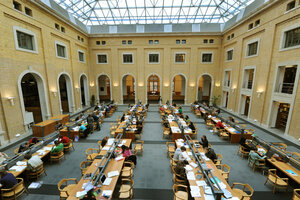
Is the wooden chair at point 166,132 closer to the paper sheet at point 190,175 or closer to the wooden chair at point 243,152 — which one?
the wooden chair at point 243,152

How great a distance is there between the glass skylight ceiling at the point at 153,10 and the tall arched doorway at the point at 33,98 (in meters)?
10.6

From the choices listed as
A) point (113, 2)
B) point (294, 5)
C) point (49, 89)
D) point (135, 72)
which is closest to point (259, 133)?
point (294, 5)

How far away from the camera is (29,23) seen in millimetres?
10812

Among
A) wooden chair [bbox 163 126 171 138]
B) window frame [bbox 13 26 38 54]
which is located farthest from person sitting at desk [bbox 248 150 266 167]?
window frame [bbox 13 26 38 54]

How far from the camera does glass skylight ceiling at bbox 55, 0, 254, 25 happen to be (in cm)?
1959

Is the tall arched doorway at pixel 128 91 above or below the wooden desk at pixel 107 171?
above

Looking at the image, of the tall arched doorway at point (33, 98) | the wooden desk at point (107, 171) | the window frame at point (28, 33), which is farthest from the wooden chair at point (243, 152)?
the window frame at point (28, 33)

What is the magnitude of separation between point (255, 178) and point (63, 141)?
10.2m

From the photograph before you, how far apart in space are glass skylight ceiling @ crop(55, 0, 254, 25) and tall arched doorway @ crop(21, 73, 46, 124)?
34.9 feet

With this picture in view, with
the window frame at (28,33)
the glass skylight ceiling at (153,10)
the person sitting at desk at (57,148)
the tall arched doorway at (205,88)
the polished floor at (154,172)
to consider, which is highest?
the glass skylight ceiling at (153,10)

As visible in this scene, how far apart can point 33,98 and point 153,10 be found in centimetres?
1994

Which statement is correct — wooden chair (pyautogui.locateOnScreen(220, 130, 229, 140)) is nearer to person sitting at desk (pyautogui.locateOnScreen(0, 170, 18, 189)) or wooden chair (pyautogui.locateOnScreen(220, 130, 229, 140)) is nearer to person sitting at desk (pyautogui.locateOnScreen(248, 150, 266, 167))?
person sitting at desk (pyautogui.locateOnScreen(248, 150, 266, 167))

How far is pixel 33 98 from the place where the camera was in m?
14.7

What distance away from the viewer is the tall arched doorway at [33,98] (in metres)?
12.2
